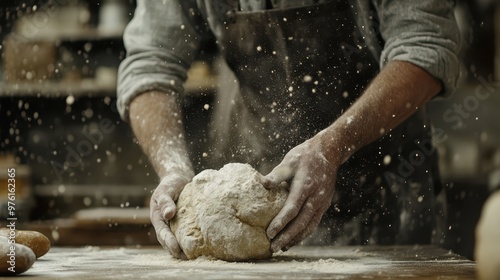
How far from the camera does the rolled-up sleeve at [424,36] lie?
1.84 metres

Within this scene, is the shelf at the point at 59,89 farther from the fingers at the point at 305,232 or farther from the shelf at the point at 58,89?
the fingers at the point at 305,232

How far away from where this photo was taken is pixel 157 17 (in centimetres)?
217

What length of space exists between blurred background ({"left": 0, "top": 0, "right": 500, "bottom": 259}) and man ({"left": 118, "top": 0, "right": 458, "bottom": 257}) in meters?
1.26

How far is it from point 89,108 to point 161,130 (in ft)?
6.64

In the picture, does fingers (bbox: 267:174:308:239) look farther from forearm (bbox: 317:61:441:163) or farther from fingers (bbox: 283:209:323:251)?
forearm (bbox: 317:61:441:163)

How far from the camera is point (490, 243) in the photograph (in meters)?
0.96

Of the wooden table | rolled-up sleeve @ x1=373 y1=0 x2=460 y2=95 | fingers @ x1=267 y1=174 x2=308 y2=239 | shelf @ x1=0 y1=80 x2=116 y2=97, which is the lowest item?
the wooden table

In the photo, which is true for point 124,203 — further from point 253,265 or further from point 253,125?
point 253,265

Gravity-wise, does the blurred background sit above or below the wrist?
above

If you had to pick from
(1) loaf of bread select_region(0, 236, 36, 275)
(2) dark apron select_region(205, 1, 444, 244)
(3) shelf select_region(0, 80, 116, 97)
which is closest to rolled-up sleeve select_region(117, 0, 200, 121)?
(2) dark apron select_region(205, 1, 444, 244)

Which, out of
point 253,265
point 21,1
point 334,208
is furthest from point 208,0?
point 21,1

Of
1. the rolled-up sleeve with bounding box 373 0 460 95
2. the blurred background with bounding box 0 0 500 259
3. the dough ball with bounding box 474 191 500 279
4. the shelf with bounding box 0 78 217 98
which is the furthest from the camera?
the shelf with bounding box 0 78 217 98

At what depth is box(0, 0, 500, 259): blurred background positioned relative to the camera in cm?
353

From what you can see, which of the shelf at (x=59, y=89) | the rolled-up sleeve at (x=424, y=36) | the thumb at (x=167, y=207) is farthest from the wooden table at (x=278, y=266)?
the shelf at (x=59, y=89)
